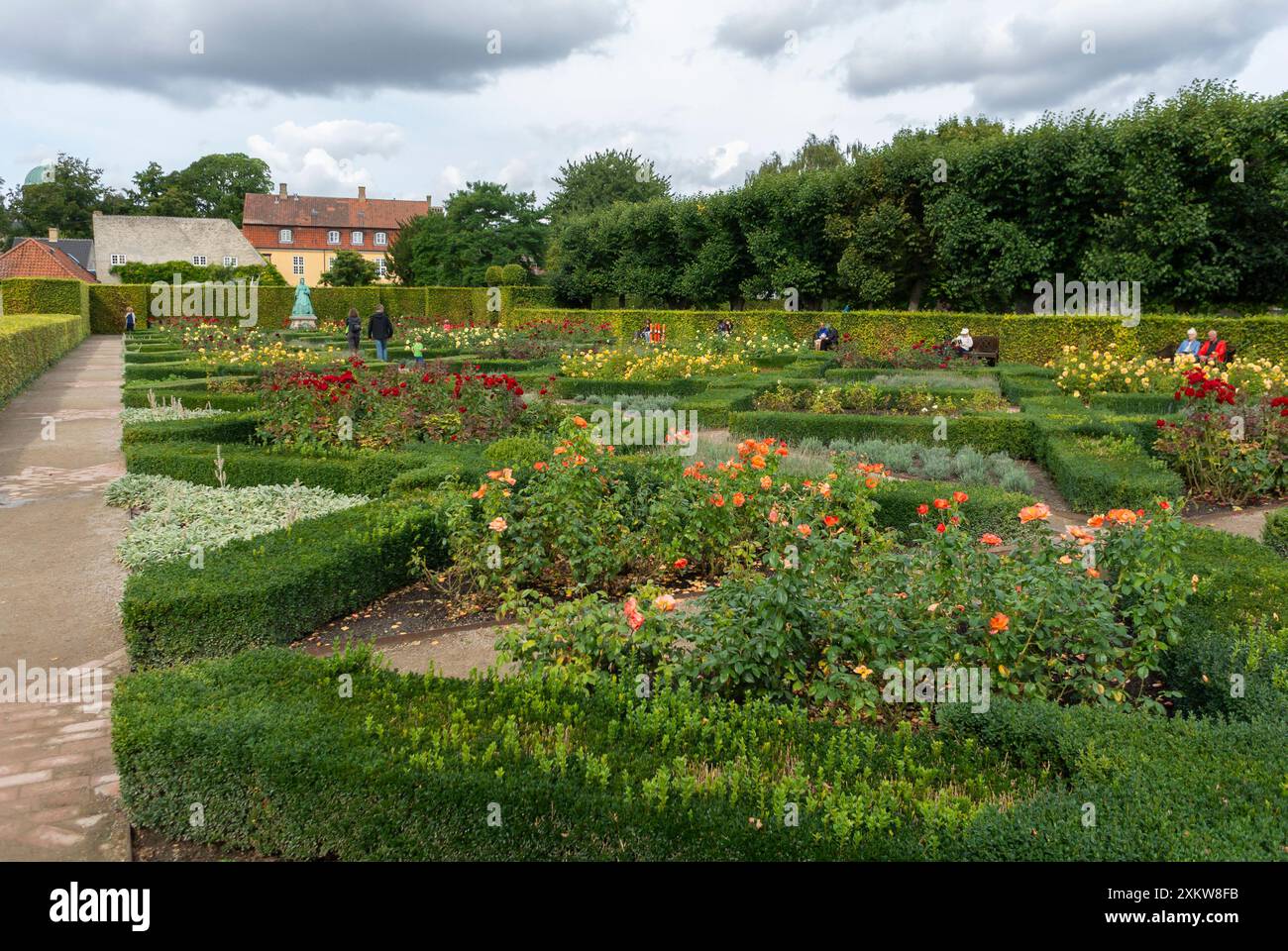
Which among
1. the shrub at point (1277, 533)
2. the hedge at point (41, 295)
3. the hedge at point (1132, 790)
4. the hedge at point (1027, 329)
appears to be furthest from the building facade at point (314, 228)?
the hedge at point (1132, 790)

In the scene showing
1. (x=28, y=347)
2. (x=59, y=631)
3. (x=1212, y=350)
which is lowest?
(x=59, y=631)

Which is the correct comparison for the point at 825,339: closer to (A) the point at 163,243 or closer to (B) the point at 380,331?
(B) the point at 380,331

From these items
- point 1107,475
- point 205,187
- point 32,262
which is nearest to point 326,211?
point 205,187

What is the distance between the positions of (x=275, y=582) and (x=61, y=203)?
72.8 metres

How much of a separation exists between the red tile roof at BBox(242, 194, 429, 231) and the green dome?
1206cm

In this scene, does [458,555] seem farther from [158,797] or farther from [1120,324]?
[1120,324]

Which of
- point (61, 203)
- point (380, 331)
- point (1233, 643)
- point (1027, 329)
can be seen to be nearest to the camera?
point (1233, 643)

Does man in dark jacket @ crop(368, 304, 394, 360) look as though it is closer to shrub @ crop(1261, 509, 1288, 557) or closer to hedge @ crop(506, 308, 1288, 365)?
hedge @ crop(506, 308, 1288, 365)

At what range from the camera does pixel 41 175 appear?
6625cm

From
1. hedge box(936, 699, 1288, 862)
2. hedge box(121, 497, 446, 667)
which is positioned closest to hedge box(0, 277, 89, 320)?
hedge box(121, 497, 446, 667)

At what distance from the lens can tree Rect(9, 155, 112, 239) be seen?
210 feet
